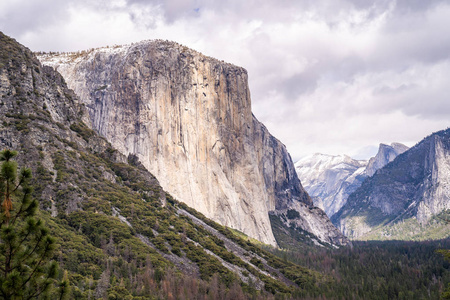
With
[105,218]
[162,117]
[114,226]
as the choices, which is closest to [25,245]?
[114,226]

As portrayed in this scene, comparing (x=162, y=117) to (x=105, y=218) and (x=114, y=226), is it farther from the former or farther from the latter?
(x=114, y=226)

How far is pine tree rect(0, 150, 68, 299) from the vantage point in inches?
958

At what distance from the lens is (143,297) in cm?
7975

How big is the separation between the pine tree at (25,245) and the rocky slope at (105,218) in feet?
155

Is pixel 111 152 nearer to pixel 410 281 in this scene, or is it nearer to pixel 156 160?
pixel 156 160

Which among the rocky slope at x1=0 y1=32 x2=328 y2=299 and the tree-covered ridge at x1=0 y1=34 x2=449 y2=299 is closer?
the rocky slope at x1=0 y1=32 x2=328 y2=299

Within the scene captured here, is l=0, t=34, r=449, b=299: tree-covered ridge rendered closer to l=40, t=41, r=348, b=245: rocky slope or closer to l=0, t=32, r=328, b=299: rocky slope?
l=0, t=32, r=328, b=299: rocky slope

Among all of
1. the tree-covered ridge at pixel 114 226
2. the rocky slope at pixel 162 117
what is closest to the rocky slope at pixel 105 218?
the tree-covered ridge at pixel 114 226

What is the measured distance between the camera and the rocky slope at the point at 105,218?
9012 centimetres

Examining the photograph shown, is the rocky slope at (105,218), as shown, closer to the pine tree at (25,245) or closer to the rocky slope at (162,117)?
the rocky slope at (162,117)

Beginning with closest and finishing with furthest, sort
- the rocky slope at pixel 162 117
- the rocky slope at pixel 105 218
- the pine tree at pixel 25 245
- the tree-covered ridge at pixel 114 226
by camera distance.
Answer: the pine tree at pixel 25 245
the rocky slope at pixel 105 218
the tree-covered ridge at pixel 114 226
the rocky slope at pixel 162 117

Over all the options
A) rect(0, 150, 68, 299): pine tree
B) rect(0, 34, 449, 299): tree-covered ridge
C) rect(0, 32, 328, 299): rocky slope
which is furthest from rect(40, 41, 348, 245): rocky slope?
rect(0, 150, 68, 299): pine tree

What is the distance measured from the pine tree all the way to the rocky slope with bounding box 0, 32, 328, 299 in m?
47.4

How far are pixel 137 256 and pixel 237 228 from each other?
101m
